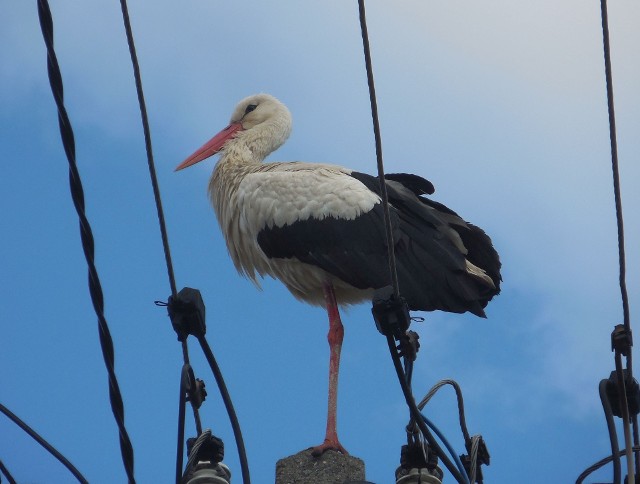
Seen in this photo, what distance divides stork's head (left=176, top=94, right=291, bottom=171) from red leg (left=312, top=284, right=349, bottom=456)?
5.80ft

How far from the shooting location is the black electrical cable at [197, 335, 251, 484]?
14.4 feet

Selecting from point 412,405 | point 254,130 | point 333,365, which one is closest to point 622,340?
point 412,405

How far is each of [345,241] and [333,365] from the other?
829 millimetres

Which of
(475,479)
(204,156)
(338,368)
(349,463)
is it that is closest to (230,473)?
(475,479)

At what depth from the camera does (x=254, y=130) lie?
406 inches

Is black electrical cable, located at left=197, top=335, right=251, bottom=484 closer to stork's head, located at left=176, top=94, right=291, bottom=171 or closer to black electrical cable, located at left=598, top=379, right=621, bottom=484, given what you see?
black electrical cable, located at left=598, top=379, right=621, bottom=484

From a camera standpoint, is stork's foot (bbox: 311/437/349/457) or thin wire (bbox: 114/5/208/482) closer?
thin wire (bbox: 114/5/208/482)

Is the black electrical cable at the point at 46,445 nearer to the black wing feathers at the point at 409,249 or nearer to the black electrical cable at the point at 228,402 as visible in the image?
the black electrical cable at the point at 228,402

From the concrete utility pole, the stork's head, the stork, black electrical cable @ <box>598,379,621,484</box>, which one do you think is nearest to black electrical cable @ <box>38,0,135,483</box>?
black electrical cable @ <box>598,379,621,484</box>

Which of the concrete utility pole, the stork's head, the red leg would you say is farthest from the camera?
the stork's head

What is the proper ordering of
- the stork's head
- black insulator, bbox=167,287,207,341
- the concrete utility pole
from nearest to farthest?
black insulator, bbox=167,287,207,341
the concrete utility pole
the stork's head

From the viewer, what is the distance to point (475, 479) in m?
5.09

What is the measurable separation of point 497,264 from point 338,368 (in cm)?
129

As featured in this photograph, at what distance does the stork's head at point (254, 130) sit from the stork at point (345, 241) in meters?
0.84
